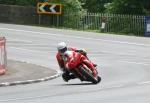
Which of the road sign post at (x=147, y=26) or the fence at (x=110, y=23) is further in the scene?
the fence at (x=110, y=23)

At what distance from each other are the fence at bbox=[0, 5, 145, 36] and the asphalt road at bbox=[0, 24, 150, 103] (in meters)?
2.51

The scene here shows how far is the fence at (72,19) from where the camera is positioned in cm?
4725

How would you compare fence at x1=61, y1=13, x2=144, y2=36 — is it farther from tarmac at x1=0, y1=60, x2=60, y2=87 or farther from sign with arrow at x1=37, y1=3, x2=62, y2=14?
tarmac at x1=0, y1=60, x2=60, y2=87

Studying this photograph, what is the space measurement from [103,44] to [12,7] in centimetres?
1481

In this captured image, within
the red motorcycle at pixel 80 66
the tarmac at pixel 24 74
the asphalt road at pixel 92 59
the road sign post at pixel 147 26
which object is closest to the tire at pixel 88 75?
the red motorcycle at pixel 80 66

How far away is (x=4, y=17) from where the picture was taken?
50.5 metres

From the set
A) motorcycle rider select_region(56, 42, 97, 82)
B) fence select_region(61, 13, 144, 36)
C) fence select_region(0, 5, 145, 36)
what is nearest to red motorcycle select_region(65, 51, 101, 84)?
motorcycle rider select_region(56, 42, 97, 82)

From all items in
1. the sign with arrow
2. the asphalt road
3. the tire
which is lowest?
the asphalt road

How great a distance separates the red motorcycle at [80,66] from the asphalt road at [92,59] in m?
0.31

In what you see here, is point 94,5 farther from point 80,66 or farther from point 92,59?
point 80,66

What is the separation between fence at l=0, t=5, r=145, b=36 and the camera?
47.2 m

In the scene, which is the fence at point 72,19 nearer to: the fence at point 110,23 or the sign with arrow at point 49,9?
the fence at point 110,23

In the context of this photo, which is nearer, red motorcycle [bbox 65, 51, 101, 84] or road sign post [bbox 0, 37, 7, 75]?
red motorcycle [bbox 65, 51, 101, 84]

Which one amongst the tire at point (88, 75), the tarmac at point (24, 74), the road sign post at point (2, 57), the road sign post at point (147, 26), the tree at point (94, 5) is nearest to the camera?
the tire at point (88, 75)
